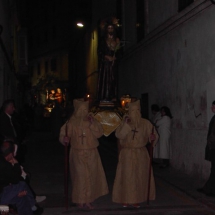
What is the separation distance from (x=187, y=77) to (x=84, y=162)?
484 centimetres

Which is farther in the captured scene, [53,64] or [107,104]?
[53,64]

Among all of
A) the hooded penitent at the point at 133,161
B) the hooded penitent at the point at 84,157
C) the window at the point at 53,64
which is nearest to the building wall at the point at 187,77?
the hooded penitent at the point at 133,161

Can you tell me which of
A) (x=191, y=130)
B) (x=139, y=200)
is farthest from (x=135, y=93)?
(x=139, y=200)

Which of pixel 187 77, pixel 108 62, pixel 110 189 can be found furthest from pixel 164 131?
pixel 110 189

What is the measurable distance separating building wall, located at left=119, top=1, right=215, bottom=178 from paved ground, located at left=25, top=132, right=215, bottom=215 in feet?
2.10

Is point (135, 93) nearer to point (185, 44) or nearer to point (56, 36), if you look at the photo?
point (185, 44)

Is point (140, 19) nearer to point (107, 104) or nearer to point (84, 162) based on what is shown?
point (107, 104)

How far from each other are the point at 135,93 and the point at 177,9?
5.42m

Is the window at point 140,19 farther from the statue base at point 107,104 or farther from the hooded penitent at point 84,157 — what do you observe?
the hooded penitent at point 84,157

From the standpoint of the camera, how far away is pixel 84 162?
25.7 feet

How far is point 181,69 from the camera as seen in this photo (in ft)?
39.6

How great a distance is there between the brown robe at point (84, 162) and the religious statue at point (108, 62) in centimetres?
419

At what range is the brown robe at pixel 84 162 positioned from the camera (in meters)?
7.77

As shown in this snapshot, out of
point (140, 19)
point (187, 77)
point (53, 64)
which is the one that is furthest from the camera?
point (53, 64)
